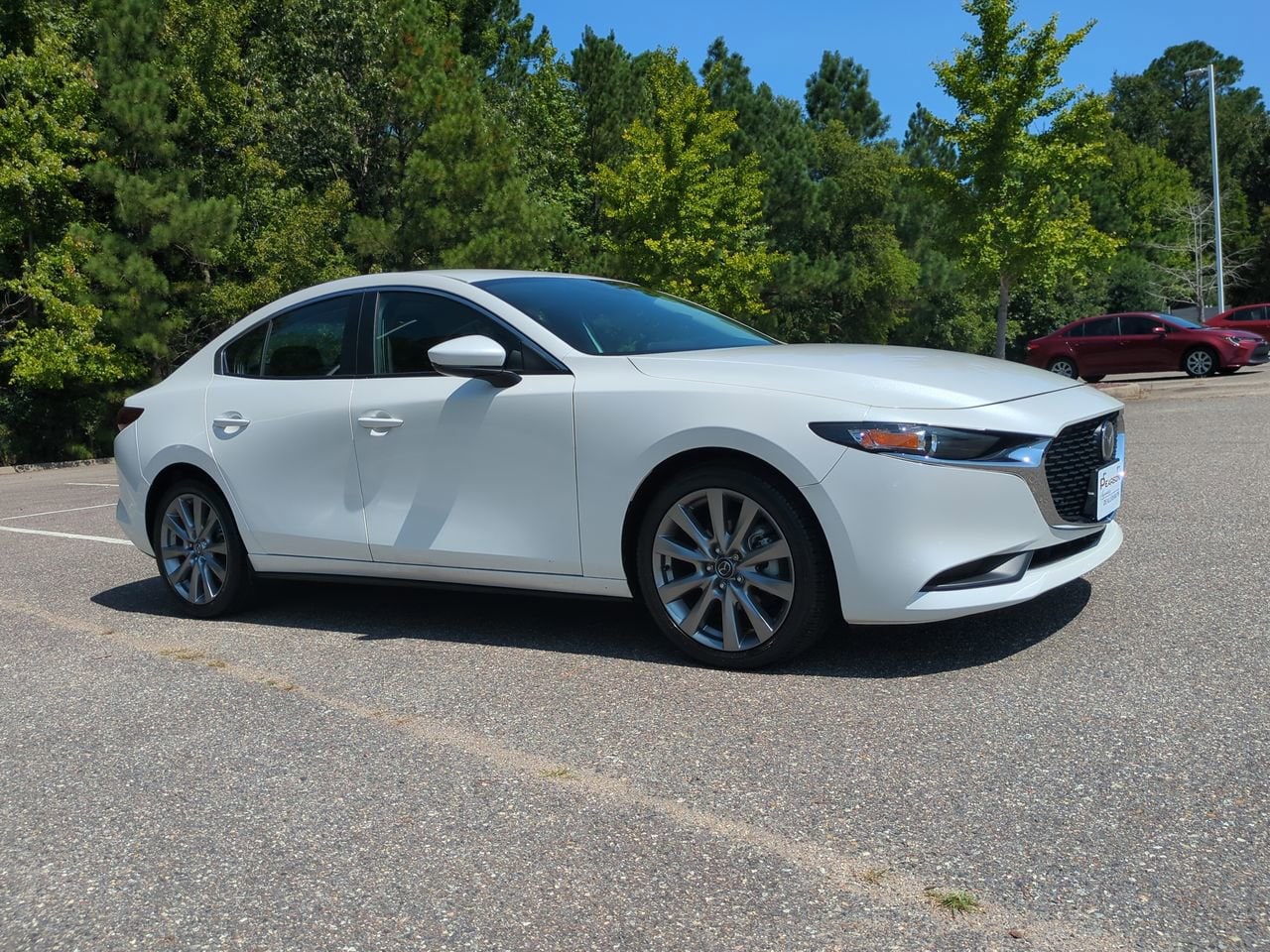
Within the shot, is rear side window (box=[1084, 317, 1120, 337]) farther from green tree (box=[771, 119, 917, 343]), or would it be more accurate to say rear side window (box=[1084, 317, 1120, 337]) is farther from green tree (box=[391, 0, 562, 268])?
green tree (box=[771, 119, 917, 343])

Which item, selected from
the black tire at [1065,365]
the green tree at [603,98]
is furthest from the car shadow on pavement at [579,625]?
the green tree at [603,98]

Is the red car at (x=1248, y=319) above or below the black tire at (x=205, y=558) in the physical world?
above

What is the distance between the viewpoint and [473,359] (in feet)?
15.7

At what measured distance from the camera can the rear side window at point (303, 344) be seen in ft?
18.4

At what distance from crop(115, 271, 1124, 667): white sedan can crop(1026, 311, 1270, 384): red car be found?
21116 millimetres

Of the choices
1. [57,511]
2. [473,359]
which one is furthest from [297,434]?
[57,511]

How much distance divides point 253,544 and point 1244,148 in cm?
9786

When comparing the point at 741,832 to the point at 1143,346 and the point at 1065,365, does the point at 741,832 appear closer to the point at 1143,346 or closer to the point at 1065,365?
the point at 1143,346

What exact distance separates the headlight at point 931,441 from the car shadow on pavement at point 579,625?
800mm

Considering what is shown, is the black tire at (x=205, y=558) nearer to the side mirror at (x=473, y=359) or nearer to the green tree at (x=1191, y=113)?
the side mirror at (x=473, y=359)

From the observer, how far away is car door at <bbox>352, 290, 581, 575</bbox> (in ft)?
15.7

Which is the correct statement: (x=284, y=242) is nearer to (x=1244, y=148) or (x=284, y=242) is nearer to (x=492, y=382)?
(x=492, y=382)

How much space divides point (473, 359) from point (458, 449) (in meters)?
0.44

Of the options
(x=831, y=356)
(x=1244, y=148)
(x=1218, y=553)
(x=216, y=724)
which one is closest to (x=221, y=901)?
(x=216, y=724)
